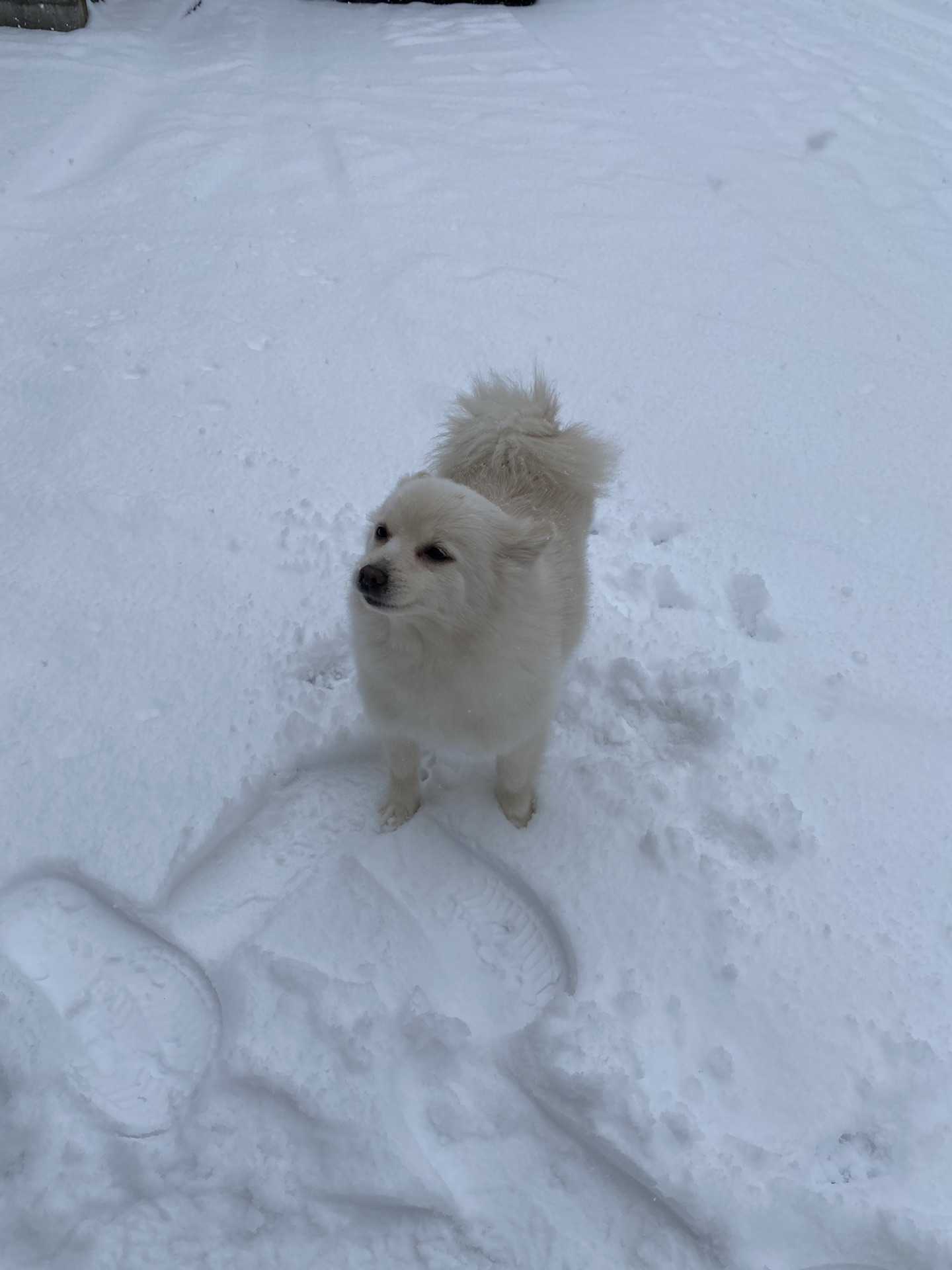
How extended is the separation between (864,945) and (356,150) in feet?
17.4

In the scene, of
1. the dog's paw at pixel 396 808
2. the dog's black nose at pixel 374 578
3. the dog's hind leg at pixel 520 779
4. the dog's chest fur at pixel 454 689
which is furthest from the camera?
the dog's paw at pixel 396 808

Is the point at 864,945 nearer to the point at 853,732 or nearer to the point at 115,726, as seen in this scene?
the point at 853,732

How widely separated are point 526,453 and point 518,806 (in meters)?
1.02

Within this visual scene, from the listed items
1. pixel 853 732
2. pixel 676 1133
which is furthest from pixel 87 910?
pixel 853 732

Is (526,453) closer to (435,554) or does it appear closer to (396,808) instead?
(435,554)

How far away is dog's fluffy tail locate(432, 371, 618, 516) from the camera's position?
91.3 inches

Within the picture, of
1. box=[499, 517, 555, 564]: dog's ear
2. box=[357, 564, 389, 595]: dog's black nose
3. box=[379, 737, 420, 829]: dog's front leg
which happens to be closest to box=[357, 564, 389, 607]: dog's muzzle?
box=[357, 564, 389, 595]: dog's black nose

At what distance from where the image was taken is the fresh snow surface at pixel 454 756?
1679 mm

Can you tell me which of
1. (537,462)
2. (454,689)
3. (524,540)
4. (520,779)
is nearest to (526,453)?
(537,462)

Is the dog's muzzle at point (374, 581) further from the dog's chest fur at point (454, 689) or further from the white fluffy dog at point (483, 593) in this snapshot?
the dog's chest fur at point (454, 689)

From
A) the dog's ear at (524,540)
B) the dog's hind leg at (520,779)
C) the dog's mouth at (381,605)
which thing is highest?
the dog's ear at (524,540)

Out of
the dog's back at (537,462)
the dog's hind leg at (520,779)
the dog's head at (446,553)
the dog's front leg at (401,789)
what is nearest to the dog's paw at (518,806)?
the dog's hind leg at (520,779)

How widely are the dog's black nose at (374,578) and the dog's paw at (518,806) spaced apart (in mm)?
832

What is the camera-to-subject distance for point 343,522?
9.62ft
